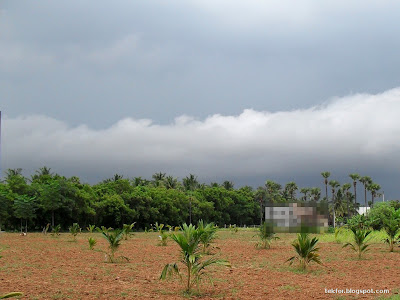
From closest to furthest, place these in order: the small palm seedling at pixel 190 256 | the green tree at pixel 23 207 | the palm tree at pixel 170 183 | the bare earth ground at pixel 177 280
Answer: the small palm seedling at pixel 190 256 < the bare earth ground at pixel 177 280 < the green tree at pixel 23 207 < the palm tree at pixel 170 183

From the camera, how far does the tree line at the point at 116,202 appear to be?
4353 cm

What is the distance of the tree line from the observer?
43531 millimetres

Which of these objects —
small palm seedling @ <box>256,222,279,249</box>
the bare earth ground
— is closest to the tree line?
small palm seedling @ <box>256,222,279,249</box>

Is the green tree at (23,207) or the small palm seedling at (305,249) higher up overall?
the green tree at (23,207)

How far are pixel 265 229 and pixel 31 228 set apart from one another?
35.1 meters

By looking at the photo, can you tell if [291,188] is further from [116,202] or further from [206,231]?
[206,231]

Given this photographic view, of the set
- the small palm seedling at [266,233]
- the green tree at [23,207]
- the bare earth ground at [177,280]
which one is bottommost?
the bare earth ground at [177,280]

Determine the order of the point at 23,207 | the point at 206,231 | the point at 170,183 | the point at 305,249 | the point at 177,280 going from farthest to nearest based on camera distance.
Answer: the point at 170,183 < the point at 23,207 < the point at 305,249 < the point at 206,231 < the point at 177,280

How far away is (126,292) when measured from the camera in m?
9.65

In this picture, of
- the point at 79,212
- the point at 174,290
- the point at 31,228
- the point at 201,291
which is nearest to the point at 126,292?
the point at 174,290

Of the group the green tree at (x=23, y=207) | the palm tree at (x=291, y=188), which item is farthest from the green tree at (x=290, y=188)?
the green tree at (x=23, y=207)

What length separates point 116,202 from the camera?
5188 cm

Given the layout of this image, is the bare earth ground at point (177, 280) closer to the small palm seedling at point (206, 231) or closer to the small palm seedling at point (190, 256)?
the small palm seedling at point (190, 256)

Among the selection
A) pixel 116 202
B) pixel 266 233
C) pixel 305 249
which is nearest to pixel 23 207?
pixel 116 202
